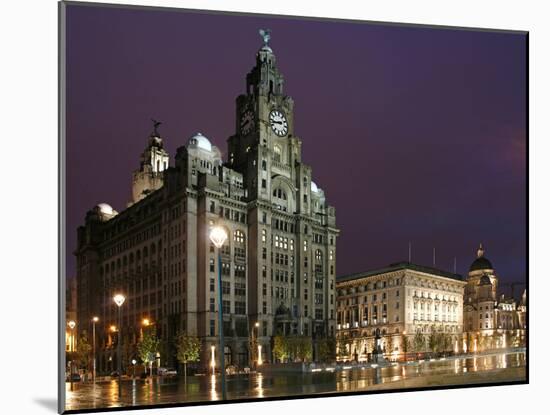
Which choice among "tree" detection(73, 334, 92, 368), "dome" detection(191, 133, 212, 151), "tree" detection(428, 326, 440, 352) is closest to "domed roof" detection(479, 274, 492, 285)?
"tree" detection(428, 326, 440, 352)

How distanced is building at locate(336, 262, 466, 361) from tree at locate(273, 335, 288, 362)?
2.70m

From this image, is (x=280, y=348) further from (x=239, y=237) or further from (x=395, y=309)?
(x=395, y=309)

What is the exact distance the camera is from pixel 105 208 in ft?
82.1

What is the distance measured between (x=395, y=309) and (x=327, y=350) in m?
6.97

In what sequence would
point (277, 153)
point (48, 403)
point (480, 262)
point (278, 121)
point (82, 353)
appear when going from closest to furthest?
point (48, 403) < point (82, 353) < point (480, 262) < point (278, 121) < point (277, 153)

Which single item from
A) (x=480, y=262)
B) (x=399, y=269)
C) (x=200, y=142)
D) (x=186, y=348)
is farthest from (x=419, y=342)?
(x=200, y=142)

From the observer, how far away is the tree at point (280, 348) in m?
29.1

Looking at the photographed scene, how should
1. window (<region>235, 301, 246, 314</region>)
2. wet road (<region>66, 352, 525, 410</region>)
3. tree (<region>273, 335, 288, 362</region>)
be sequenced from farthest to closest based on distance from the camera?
window (<region>235, 301, 246, 314</region>) → tree (<region>273, 335, 288, 362</region>) → wet road (<region>66, 352, 525, 410</region>)

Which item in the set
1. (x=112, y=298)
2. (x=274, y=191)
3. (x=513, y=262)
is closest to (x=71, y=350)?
(x=112, y=298)

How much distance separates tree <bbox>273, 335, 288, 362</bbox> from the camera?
29.1 meters

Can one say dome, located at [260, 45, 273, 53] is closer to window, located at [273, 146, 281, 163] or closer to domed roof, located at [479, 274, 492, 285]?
window, located at [273, 146, 281, 163]

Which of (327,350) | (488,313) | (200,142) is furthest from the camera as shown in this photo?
(488,313)

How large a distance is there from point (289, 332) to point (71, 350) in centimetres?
877

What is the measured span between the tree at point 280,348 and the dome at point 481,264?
7.73 m
